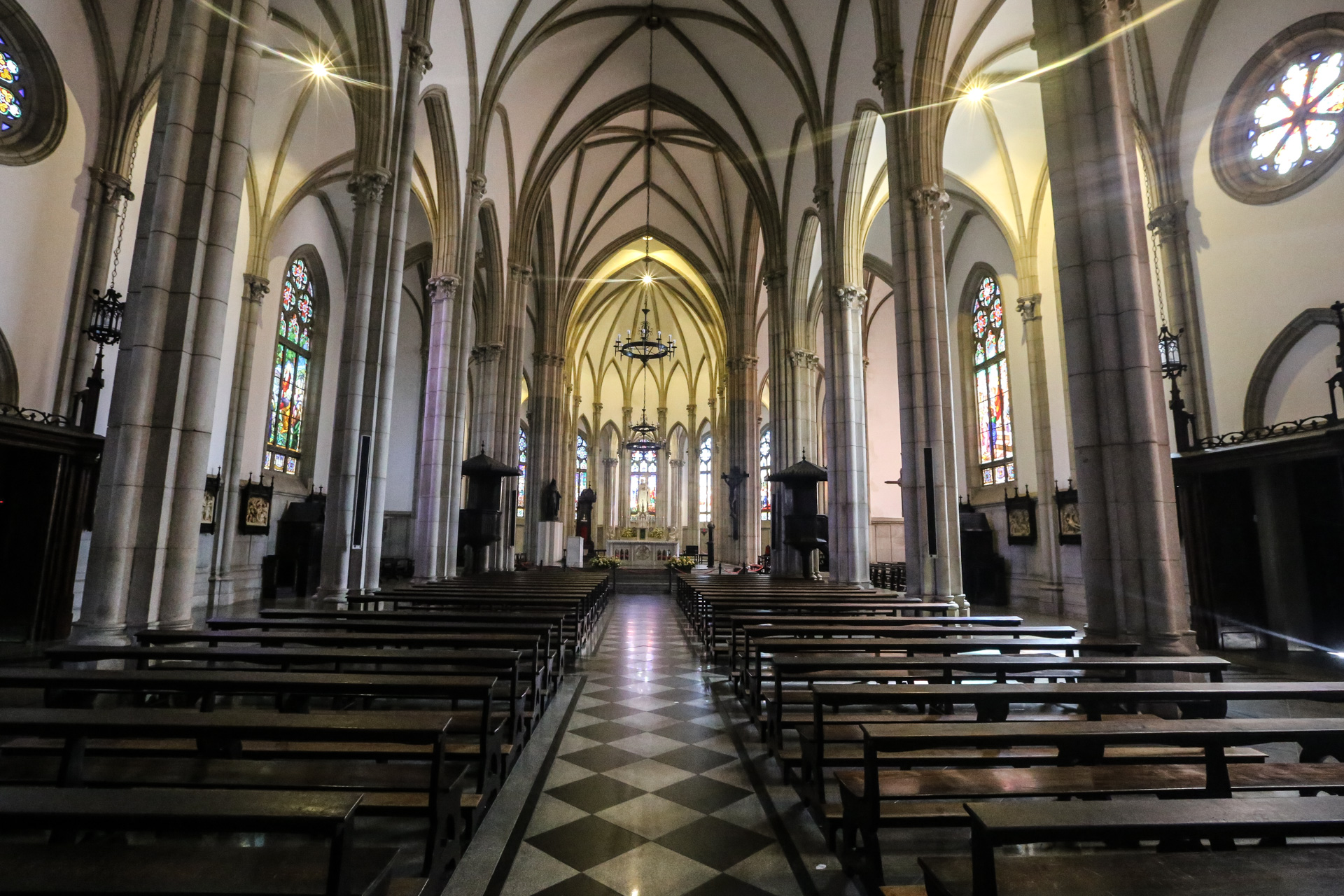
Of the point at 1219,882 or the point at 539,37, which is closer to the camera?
the point at 1219,882

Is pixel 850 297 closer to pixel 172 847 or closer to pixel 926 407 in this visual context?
pixel 926 407

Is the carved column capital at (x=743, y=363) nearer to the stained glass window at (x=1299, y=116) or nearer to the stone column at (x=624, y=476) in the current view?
the stone column at (x=624, y=476)

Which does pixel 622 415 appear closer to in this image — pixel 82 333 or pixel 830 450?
pixel 830 450

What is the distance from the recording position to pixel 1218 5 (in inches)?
428

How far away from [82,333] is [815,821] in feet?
44.7

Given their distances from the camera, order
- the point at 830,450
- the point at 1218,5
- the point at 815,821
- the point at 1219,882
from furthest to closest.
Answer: the point at 830,450 < the point at 1218,5 < the point at 815,821 < the point at 1219,882

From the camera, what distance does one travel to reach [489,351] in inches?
751

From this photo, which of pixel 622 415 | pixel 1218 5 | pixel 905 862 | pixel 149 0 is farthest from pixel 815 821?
pixel 622 415

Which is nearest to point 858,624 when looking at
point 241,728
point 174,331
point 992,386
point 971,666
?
A: point 971,666

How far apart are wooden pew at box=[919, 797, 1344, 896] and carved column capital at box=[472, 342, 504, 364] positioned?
18.6 metres

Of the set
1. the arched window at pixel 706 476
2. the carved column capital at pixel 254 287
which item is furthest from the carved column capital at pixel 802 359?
the arched window at pixel 706 476

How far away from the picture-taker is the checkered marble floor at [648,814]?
2.86 m

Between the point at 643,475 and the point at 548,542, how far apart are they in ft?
55.0

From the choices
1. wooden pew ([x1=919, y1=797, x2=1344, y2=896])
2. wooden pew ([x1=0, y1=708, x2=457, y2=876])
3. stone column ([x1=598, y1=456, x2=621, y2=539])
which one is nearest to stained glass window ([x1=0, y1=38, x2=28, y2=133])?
wooden pew ([x1=0, y1=708, x2=457, y2=876])
